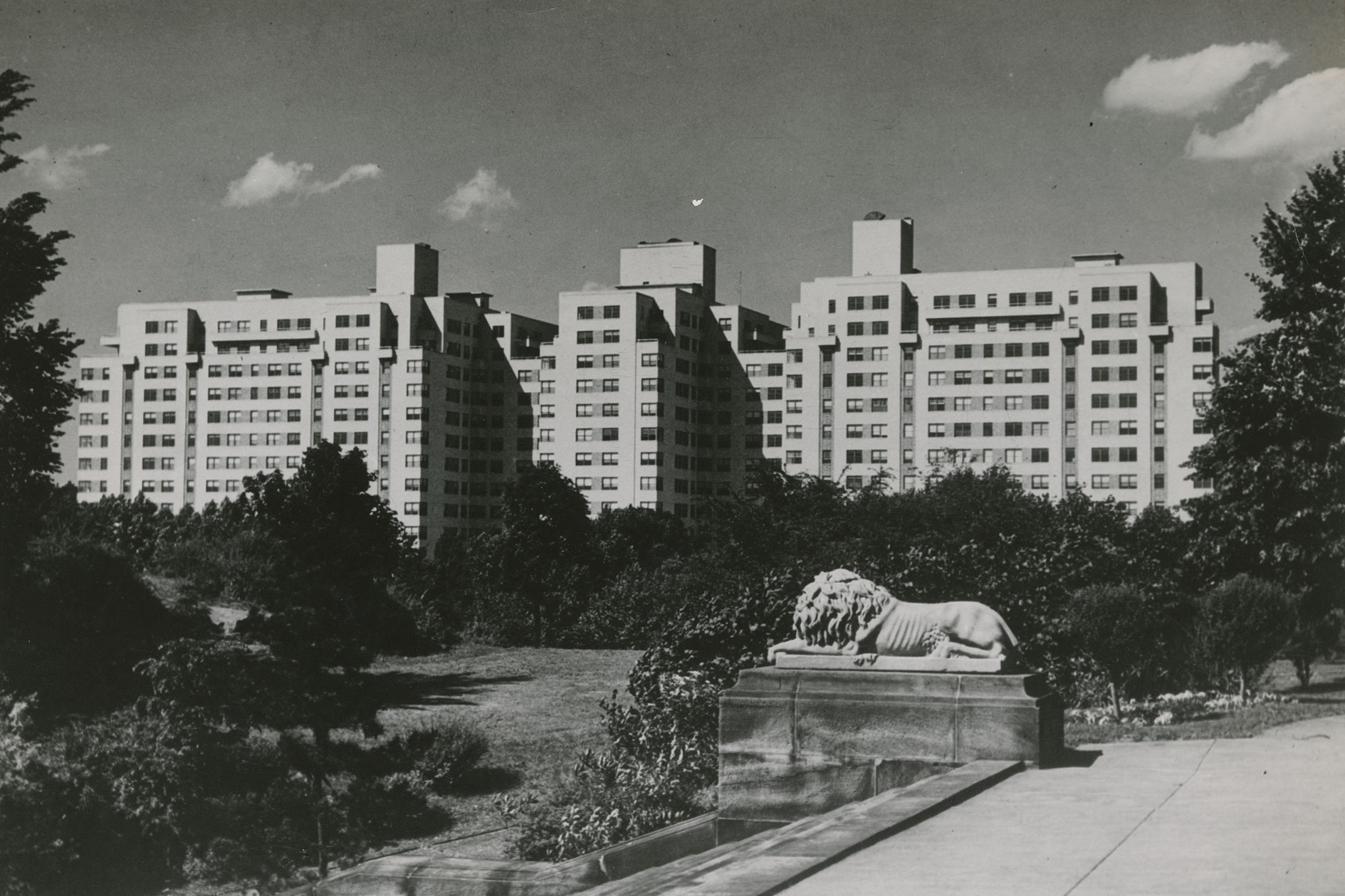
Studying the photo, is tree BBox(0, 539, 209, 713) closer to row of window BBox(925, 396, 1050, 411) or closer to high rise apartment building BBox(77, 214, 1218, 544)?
high rise apartment building BBox(77, 214, 1218, 544)

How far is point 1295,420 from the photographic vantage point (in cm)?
3083

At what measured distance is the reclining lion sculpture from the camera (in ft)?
39.7

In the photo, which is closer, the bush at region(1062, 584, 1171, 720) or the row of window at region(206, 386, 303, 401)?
the bush at region(1062, 584, 1171, 720)

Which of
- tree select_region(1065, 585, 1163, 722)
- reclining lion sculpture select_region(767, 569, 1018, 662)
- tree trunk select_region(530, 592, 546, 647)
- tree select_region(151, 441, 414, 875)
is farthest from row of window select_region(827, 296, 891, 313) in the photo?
reclining lion sculpture select_region(767, 569, 1018, 662)

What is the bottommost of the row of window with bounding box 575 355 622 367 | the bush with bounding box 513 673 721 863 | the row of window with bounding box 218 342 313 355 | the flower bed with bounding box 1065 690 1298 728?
the bush with bounding box 513 673 721 863

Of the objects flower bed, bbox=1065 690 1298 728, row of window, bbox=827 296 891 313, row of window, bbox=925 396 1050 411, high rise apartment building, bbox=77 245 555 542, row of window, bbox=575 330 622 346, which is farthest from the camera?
high rise apartment building, bbox=77 245 555 542

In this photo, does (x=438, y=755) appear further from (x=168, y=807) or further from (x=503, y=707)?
(x=168, y=807)

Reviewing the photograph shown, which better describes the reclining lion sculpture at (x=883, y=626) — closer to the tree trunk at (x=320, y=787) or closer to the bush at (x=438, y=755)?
the tree trunk at (x=320, y=787)

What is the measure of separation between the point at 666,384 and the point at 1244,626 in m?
Answer: 106

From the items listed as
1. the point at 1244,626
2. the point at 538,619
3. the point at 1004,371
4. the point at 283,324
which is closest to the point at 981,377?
the point at 1004,371

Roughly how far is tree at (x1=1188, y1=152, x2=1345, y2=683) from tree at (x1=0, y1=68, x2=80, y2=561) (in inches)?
868

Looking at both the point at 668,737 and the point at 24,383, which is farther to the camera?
the point at 24,383

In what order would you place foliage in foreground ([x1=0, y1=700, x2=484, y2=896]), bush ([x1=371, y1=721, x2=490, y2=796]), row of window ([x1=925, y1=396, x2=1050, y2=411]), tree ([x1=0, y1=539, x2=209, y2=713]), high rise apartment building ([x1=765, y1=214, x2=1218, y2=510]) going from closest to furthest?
1. foliage in foreground ([x1=0, y1=700, x2=484, y2=896])
2. bush ([x1=371, y1=721, x2=490, y2=796])
3. tree ([x1=0, y1=539, x2=209, y2=713])
4. high rise apartment building ([x1=765, y1=214, x2=1218, y2=510])
5. row of window ([x1=925, y1=396, x2=1050, y2=411])

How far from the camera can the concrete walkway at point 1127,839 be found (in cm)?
725
